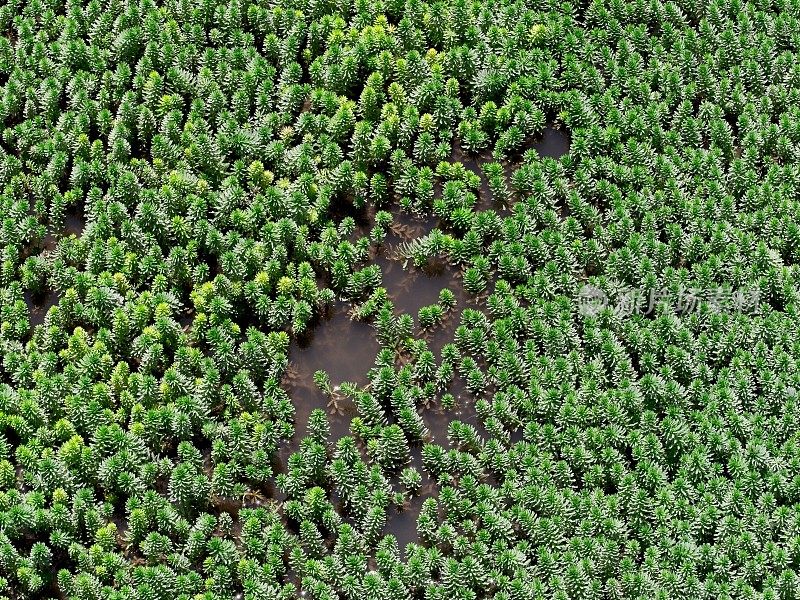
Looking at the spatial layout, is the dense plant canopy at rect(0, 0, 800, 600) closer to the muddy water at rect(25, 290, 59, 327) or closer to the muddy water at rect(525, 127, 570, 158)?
the muddy water at rect(25, 290, 59, 327)

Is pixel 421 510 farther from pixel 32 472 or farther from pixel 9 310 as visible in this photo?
pixel 9 310

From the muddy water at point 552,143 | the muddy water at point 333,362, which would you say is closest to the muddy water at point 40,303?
the muddy water at point 333,362

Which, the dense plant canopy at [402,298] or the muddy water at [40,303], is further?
the muddy water at [40,303]

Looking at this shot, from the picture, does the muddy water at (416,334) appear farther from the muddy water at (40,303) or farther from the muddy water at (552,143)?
the muddy water at (40,303)

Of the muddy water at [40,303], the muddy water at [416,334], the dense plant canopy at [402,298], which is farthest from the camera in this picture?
the muddy water at [40,303]

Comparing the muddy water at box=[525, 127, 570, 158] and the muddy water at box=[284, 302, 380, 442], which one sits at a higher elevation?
the muddy water at box=[525, 127, 570, 158]

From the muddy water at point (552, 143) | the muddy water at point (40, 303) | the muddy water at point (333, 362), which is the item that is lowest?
the muddy water at point (333, 362)

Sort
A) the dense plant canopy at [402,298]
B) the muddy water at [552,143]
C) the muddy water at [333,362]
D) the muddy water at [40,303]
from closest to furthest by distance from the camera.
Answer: the dense plant canopy at [402,298] < the muddy water at [333,362] < the muddy water at [40,303] < the muddy water at [552,143]

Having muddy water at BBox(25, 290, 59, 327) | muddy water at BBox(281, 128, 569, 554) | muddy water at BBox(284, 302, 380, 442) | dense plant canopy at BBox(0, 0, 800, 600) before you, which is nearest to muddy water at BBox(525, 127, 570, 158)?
muddy water at BBox(281, 128, 569, 554)

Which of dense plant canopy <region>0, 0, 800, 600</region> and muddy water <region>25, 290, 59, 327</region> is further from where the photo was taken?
muddy water <region>25, 290, 59, 327</region>

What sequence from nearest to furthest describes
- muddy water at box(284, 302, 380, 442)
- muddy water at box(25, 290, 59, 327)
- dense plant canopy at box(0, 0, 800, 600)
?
dense plant canopy at box(0, 0, 800, 600) < muddy water at box(284, 302, 380, 442) < muddy water at box(25, 290, 59, 327)
